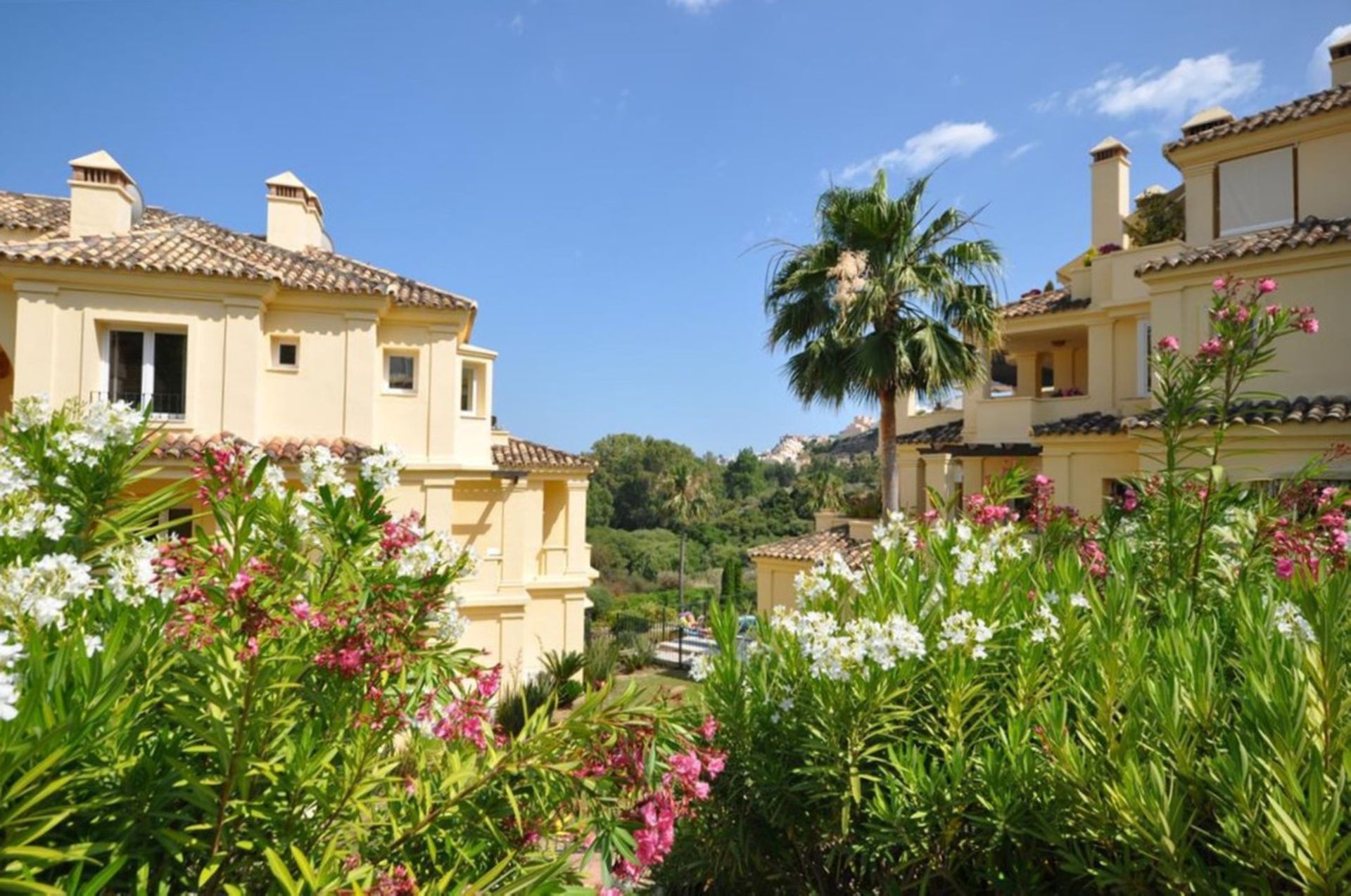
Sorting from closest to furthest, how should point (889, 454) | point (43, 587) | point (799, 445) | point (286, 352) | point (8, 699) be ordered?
point (8, 699), point (43, 587), point (286, 352), point (889, 454), point (799, 445)

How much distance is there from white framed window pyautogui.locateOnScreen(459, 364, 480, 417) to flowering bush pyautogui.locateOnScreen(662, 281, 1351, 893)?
12893 mm

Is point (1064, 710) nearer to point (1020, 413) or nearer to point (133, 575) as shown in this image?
point (133, 575)

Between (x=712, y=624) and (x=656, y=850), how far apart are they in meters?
1.78

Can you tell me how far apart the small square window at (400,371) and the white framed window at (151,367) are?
11.5 ft

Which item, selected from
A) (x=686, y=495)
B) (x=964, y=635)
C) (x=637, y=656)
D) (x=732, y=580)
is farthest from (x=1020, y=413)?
(x=686, y=495)

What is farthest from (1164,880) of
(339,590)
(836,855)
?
(339,590)

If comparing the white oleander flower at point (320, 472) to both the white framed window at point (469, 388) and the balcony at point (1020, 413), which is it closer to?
the white framed window at point (469, 388)

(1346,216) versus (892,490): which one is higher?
(1346,216)

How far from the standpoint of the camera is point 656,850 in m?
2.37

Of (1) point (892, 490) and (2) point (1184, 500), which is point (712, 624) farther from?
(1) point (892, 490)

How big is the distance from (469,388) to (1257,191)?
648 inches

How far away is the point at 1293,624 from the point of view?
124 inches

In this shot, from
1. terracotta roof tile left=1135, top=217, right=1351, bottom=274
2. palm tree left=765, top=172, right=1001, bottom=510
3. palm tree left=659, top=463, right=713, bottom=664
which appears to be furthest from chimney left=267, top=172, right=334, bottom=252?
palm tree left=659, top=463, right=713, bottom=664

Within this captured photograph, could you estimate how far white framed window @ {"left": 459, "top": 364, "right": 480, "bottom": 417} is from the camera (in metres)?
16.2
